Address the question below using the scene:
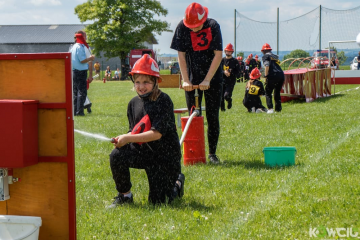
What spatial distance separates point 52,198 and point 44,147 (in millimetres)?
333

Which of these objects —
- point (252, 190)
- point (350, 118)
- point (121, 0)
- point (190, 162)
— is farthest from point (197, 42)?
point (121, 0)

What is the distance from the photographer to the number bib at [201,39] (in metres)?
6.29

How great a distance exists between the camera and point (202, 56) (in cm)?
644

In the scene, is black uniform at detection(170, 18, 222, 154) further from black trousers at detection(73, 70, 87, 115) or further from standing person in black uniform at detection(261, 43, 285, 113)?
standing person in black uniform at detection(261, 43, 285, 113)

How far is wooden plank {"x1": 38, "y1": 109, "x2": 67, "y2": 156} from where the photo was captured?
323 cm

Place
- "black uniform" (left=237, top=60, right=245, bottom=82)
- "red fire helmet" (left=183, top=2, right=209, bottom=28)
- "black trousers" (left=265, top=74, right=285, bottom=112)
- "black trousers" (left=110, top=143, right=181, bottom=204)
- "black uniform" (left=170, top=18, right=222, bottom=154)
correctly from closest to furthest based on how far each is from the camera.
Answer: "black trousers" (left=110, top=143, right=181, bottom=204) < "red fire helmet" (left=183, top=2, right=209, bottom=28) < "black uniform" (left=170, top=18, right=222, bottom=154) < "black trousers" (left=265, top=74, right=285, bottom=112) < "black uniform" (left=237, top=60, right=245, bottom=82)

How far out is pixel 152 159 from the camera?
15.1 feet

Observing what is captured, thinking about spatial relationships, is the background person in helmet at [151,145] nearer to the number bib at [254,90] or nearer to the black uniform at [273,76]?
the number bib at [254,90]

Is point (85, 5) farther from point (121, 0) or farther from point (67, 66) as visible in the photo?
point (67, 66)

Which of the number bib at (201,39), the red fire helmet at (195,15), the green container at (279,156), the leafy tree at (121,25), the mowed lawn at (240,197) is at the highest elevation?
the leafy tree at (121,25)

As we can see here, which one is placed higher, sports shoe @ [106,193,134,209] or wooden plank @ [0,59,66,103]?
wooden plank @ [0,59,66,103]

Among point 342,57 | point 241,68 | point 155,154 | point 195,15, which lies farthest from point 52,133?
point 342,57

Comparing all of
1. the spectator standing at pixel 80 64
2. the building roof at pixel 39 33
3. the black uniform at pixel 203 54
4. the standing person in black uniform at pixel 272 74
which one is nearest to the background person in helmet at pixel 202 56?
the black uniform at pixel 203 54

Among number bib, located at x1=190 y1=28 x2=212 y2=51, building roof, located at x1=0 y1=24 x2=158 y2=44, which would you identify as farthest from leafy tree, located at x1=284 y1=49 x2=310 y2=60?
building roof, located at x1=0 y1=24 x2=158 y2=44
